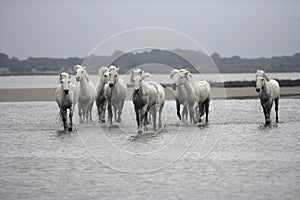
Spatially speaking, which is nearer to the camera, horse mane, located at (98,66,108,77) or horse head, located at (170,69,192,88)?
horse head, located at (170,69,192,88)

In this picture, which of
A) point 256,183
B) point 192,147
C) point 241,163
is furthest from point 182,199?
point 192,147

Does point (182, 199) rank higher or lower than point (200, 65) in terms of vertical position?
lower

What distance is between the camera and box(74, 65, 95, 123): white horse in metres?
22.6

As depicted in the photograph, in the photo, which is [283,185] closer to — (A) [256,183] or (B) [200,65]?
(A) [256,183]

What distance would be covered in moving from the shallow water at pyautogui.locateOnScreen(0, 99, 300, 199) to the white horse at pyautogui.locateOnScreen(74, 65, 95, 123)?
94cm

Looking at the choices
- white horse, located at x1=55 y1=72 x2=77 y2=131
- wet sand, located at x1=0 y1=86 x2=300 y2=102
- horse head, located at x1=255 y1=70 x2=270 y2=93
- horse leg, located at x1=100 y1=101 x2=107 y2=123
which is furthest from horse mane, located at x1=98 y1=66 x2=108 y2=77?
wet sand, located at x1=0 y1=86 x2=300 y2=102

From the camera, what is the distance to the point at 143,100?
63.3 feet

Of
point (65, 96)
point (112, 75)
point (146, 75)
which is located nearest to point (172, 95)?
point (112, 75)

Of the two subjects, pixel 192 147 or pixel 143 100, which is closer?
pixel 192 147

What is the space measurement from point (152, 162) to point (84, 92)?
9.30m

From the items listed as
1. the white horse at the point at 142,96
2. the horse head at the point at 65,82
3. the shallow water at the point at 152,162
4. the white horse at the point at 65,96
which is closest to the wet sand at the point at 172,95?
the white horse at the point at 65,96

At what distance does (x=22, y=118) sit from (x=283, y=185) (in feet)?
58.6

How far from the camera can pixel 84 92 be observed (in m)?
22.8

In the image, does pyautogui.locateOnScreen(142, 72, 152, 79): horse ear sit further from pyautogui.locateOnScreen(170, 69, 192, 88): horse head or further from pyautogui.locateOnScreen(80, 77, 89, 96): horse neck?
pyautogui.locateOnScreen(80, 77, 89, 96): horse neck
